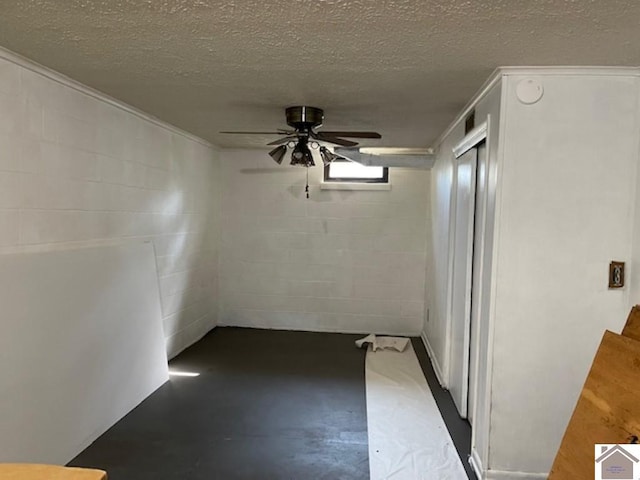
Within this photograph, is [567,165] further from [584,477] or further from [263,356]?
[263,356]

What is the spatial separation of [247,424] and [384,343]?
2237 millimetres

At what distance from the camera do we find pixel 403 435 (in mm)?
3037

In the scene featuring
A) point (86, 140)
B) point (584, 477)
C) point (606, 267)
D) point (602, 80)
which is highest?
point (602, 80)

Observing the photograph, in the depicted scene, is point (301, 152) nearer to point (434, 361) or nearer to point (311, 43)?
point (311, 43)

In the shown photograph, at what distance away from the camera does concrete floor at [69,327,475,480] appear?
2.62 metres

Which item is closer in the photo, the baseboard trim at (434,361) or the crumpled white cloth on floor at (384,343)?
the baseboard trim at (434,361)

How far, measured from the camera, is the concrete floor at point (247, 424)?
2619 mm

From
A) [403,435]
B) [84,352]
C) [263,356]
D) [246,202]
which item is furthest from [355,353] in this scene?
[84,352]

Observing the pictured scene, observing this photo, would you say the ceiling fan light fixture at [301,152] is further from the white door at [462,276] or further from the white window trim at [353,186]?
the white window trim at [353,186]

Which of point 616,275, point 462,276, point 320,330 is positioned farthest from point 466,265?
point 320,330

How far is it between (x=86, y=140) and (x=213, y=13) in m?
1.73

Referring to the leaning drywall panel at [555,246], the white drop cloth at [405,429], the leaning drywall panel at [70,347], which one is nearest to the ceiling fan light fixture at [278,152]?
the leaning drywall panel at [70,347]

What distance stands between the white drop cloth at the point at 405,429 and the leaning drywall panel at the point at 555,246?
415 millimetres

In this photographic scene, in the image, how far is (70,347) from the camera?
270 cm
